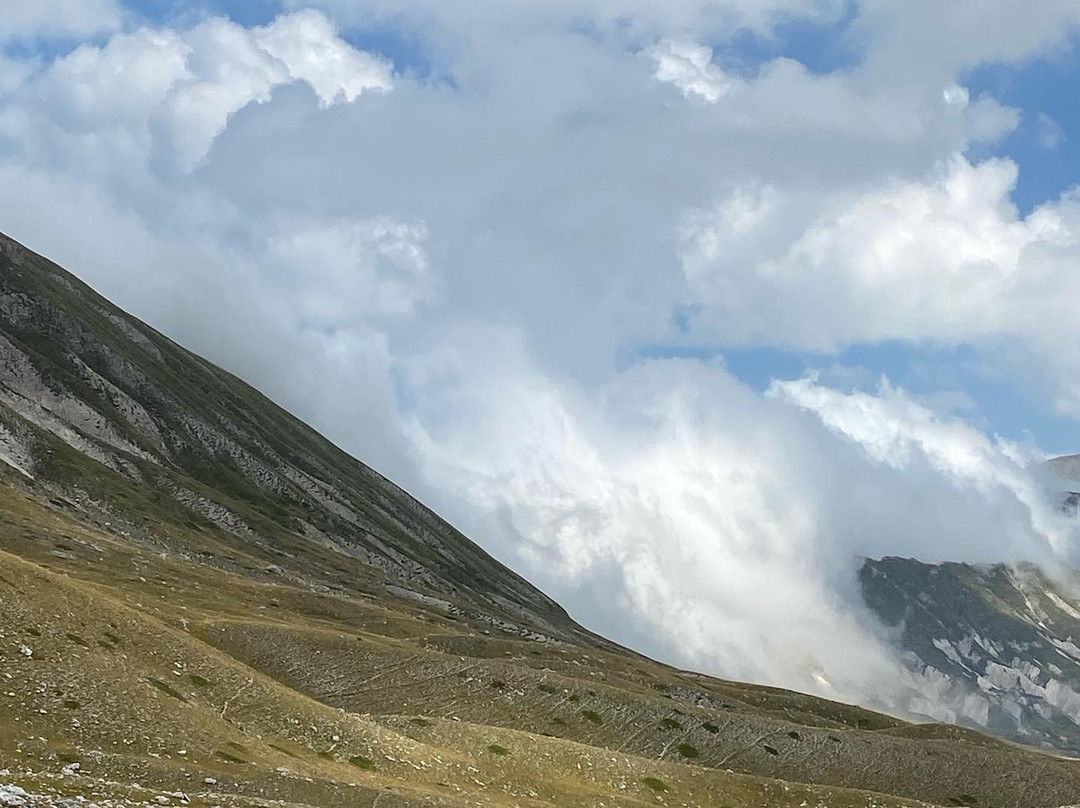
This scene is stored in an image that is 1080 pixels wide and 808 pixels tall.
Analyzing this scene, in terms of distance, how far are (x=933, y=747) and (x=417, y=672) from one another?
40850 millimetres

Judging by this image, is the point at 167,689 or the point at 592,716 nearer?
the point at 167,689

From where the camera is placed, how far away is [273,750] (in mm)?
44000

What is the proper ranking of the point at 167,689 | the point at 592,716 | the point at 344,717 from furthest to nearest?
the point at 592,716 < the point at 344,717 < the point at 167,689

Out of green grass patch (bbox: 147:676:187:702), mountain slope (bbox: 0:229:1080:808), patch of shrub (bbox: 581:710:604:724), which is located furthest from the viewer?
patch of shrub (bbox: 581:710:604:724)

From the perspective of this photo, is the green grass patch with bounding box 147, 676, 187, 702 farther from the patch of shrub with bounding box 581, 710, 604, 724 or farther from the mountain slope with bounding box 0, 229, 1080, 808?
the patch of shrub with bounding box 581, 710, 604, 724

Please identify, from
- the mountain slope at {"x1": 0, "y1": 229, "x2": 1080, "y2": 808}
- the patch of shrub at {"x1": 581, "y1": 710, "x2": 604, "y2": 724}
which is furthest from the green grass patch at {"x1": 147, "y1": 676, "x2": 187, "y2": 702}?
the patch of shrub at {"x1": 581, "y1": 710, "x2": 604, "y2": 724}

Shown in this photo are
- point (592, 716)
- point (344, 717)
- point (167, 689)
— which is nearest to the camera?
point (167, 689)

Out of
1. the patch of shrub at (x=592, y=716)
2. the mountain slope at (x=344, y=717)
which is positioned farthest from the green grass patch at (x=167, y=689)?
the patch of shrub at (x=592, y=716)

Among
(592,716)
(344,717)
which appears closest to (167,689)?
(344,717)

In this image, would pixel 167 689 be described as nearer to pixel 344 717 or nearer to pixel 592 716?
pixel 344 717

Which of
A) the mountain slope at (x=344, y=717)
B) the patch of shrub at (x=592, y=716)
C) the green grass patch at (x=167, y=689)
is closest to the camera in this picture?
the mountain slope at (x=344, y=717)

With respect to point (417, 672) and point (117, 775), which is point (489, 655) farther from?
point (117, 775)

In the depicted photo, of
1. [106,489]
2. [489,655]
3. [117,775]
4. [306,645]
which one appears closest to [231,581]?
[489,655]

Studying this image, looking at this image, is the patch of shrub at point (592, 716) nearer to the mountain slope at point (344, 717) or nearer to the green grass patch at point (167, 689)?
the mountain slope at point (344, 717)
